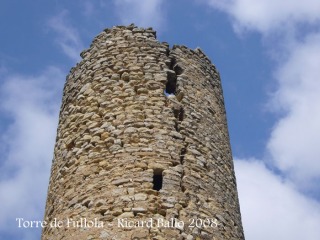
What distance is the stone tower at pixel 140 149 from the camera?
240 inches

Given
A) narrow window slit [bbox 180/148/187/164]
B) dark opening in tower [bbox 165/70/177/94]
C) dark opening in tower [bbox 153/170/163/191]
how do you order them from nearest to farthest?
1. dark opening in tower [bbox 153/170/163/191]
2. narrow window slit [bbox 180/148/187/164]
3. dark opening in tower [bbox 165/70/177/94]

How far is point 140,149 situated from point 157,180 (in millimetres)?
470

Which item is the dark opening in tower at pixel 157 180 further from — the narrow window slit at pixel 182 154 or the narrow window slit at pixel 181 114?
the narrow window slit at pixel 181 114

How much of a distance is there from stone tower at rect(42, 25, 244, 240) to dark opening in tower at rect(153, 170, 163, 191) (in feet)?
0.04

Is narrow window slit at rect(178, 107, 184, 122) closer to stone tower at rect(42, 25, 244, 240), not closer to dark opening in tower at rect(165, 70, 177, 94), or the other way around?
stone tower at rect(42, 25, 244, 240)

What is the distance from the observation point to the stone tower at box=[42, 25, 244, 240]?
6098 mm

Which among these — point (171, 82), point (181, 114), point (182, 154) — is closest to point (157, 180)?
point (182, 154)

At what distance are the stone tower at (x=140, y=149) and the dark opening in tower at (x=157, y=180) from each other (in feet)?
0.04

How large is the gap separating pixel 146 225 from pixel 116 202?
0.49 metres

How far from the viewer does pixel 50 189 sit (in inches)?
292

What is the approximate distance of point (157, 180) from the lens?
6.42 meters

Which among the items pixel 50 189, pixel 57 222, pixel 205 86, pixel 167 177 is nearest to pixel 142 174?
pixel 167 177

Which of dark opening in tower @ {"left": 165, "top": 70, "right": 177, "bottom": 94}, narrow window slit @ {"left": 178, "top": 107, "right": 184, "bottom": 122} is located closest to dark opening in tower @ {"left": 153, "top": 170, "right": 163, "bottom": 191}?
narrow window slit @ {"left": 178, "top": 107, "right": 184, "bottom": 122}

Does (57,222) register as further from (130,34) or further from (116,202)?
(130,34)
